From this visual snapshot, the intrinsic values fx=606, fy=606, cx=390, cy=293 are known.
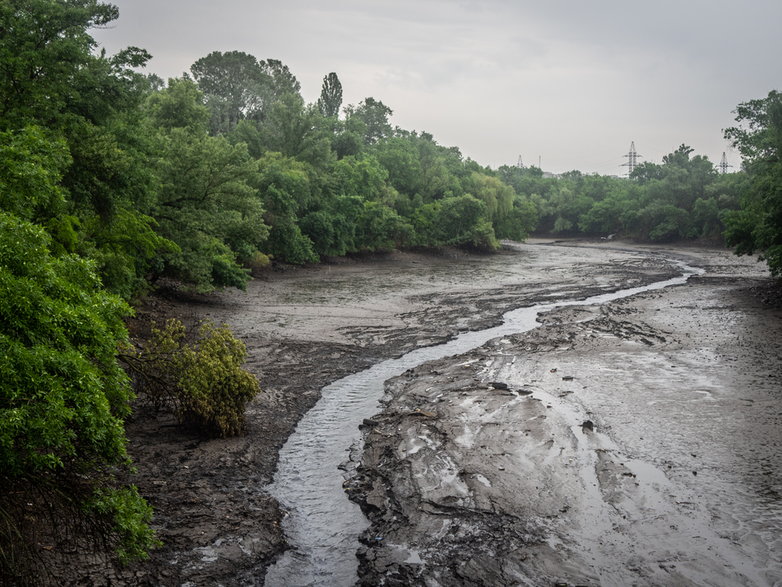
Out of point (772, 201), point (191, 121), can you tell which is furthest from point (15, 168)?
point (772, 201)

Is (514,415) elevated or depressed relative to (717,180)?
depressed

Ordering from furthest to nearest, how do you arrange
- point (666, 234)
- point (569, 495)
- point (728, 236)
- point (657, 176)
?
point (657, 176) < point (666, 234) < point (728, 236) < point (569, 495)

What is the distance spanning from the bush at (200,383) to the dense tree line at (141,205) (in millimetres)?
2603

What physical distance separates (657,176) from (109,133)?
116 metres

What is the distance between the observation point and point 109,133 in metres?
18.6

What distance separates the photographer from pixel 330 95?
9600 centimetres

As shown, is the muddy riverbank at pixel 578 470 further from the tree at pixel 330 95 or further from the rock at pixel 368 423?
the tree at pixel 330 95

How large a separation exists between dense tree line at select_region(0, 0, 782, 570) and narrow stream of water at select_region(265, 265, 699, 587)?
8.48 ft

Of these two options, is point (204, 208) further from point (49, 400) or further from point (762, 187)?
point (762, 187)

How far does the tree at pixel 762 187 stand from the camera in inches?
1256

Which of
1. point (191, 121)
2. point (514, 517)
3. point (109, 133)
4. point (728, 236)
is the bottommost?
point (514, 517)

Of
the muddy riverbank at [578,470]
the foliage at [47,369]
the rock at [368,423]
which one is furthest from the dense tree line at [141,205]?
the rock at [368,423]

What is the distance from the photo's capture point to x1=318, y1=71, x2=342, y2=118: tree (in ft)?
314

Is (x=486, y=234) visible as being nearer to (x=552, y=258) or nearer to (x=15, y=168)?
A: (x=552, y=258)
